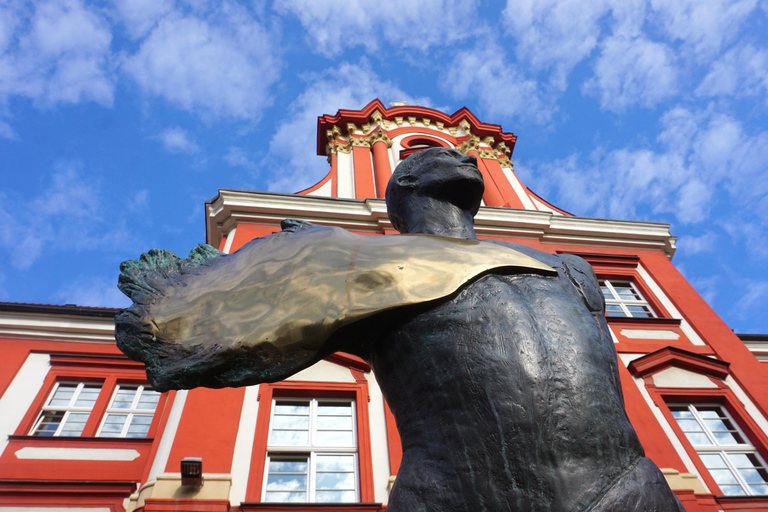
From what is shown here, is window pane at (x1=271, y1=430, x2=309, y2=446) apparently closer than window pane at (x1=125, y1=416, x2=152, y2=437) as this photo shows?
Yes

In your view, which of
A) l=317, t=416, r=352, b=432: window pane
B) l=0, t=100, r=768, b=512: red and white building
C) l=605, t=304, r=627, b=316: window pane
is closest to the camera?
l=0, t=100, r=768, b=512: red and white building

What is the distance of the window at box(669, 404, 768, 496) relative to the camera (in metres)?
8.23

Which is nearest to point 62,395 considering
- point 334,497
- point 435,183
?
point 334,497

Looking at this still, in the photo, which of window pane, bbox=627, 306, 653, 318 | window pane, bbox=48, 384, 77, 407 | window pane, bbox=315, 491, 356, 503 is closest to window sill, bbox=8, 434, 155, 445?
window pane, bbox=48, 384, 77, 407

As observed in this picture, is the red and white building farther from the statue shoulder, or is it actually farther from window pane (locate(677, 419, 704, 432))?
the statue shoulder

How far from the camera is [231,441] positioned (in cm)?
736

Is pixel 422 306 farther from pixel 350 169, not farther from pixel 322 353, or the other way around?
pixel 350 169

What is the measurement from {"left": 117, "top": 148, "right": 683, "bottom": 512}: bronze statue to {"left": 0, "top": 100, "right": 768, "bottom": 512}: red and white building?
5827 millimetres

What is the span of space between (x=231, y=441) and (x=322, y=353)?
259 inches

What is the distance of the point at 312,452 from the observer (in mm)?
7633

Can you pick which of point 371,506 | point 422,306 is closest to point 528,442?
point 422,306

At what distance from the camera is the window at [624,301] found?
1146 centimetres

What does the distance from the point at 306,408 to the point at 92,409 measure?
420 centimetres

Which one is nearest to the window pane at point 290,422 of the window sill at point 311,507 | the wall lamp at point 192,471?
the window sill at point 311,507
